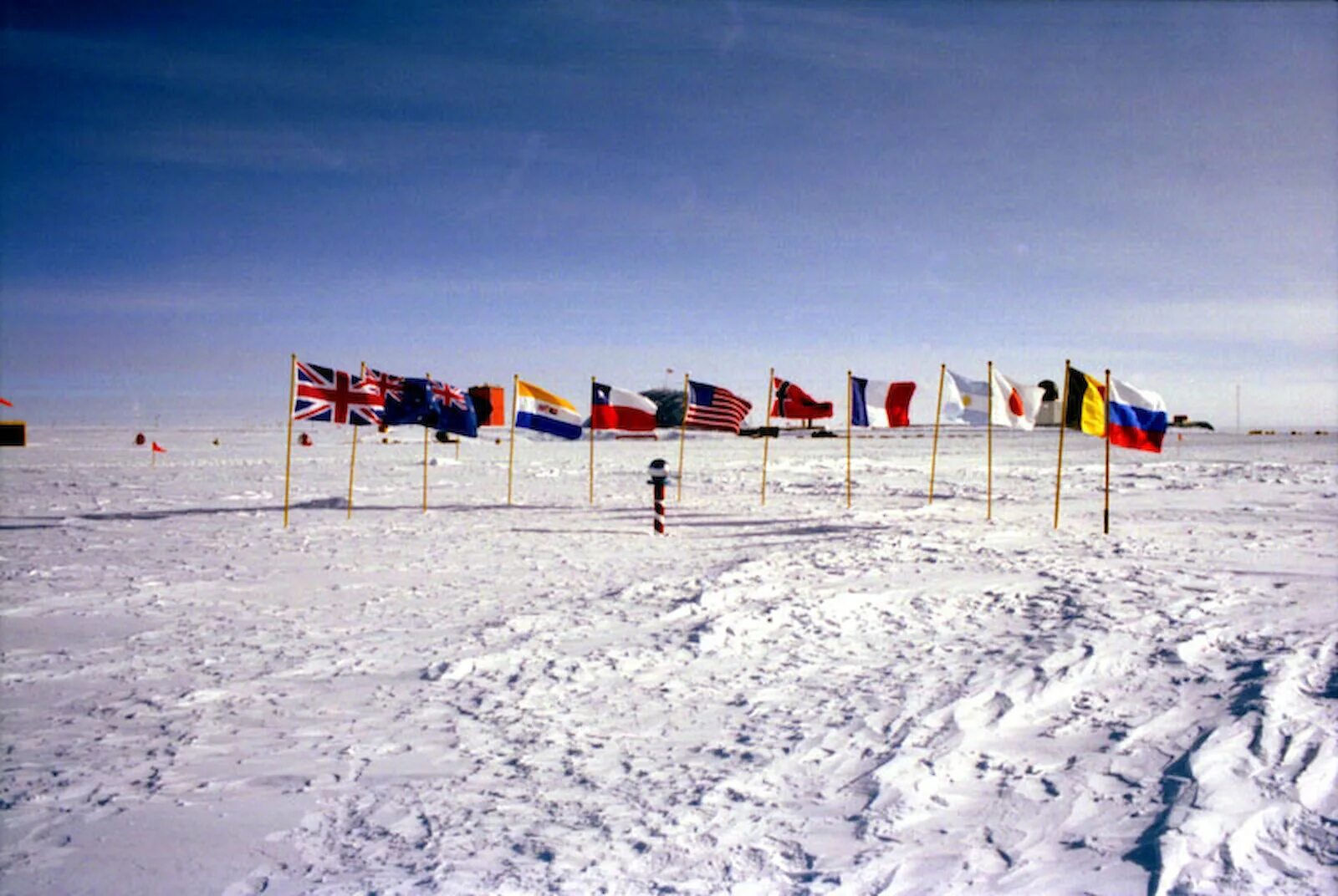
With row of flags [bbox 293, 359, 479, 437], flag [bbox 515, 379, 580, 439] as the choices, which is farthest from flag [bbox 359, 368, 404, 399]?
flag [bbox 515, 379, 580, 439]

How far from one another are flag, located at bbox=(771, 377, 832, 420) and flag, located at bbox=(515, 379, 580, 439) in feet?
16.4

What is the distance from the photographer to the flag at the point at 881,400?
19.1 metres

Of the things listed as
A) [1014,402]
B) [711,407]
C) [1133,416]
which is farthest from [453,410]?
[1133,416]

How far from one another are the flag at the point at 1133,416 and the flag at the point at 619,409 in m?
9.91

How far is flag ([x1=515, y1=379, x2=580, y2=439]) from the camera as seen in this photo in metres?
19.2

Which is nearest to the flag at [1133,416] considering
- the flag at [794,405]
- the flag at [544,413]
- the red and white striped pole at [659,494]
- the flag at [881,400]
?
the flag at [881,400]

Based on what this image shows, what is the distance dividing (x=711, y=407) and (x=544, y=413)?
3953 millimetres

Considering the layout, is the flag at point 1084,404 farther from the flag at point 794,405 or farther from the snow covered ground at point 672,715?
the flag at point 794,405

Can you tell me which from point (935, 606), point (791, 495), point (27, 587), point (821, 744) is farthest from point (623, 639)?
point (791, 495)

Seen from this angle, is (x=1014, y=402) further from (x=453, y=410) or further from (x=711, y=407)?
(x=453, y=410)

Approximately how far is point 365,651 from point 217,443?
176ft

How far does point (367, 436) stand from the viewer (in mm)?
66188

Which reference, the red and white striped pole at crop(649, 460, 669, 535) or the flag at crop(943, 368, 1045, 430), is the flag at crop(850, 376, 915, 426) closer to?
the flag at crop(943, 368, 1045, 430)

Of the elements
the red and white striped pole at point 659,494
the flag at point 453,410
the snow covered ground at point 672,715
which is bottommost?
the snow covered ground at point 672,715
